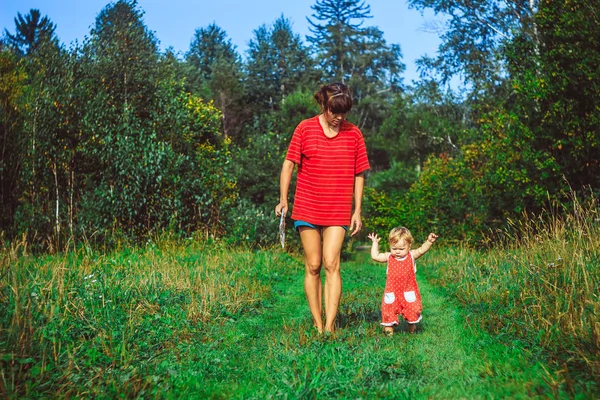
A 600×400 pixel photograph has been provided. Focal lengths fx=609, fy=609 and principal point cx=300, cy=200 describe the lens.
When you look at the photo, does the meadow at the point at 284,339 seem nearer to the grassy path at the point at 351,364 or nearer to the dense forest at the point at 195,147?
the grassy path at the point at 351,364

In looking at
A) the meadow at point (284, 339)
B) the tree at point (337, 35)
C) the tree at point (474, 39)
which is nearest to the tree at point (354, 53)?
the tree at point (337, 35)

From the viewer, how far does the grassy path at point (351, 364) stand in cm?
407

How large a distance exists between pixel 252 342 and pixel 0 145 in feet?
47.2

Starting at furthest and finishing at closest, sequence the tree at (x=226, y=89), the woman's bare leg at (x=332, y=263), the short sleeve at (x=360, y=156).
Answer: the tree at (x=226, y=89)
the short sleeve at (x=360, y=156)
the woman's bare leg at (x=332, y=263)

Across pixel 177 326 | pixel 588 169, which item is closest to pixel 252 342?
pixel 177 326

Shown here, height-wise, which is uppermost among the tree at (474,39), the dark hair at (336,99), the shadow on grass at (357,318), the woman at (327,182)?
the tree at (474,39)

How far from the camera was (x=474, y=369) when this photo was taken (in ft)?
15.0

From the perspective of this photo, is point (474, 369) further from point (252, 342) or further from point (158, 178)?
point (158, 178)

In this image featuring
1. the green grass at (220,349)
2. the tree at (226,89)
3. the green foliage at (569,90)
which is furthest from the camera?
the tree at (226,89)

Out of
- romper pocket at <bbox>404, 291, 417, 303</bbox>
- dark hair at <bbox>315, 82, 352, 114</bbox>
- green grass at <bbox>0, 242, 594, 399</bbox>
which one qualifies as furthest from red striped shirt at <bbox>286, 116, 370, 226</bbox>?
green grass at <bbox>0, 242, 594, 399</bbox>

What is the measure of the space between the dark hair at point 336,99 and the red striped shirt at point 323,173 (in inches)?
9.1

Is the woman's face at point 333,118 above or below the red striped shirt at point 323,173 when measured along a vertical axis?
above

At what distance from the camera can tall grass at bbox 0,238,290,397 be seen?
4121 mm

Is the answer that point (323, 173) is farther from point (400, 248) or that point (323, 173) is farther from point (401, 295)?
point (401, 295)
